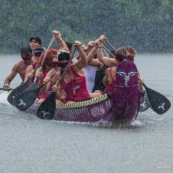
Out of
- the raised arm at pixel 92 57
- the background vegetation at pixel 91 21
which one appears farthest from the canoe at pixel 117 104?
the background vegetation at pixel 91 21

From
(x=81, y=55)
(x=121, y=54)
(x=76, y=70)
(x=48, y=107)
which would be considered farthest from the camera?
(x=48, y=107)

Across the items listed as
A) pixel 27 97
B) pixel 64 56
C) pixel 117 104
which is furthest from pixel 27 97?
pixel 117 104

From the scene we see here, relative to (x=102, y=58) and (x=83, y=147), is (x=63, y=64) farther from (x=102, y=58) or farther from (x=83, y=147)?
(x=83, y=147)

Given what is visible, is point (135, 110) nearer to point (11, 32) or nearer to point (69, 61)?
point (69, 61)

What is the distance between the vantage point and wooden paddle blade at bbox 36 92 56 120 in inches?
543

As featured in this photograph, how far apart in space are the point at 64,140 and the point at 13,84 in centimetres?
1562

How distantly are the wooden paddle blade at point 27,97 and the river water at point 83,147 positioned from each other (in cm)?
23

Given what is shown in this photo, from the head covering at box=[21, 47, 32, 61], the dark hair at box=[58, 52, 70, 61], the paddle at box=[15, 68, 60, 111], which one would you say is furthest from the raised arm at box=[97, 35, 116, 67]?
the head covering at box=[21, 47, 32, 61]

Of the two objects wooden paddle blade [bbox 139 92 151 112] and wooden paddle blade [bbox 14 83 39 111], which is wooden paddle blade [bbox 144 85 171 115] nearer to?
wooden paddle blade [bbox 139 92 151 112]

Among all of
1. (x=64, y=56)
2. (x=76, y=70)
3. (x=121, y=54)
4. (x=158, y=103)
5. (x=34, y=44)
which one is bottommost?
(x=158, y=103)

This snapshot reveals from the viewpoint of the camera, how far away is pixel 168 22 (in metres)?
66.9

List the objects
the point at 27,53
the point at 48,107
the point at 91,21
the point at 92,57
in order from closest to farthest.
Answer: the point at 48,107 < the point at 92,57 < the point at 27,53 < the point at 91,21

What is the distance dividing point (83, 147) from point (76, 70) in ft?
10.1

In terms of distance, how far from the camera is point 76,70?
13672 millimetres
